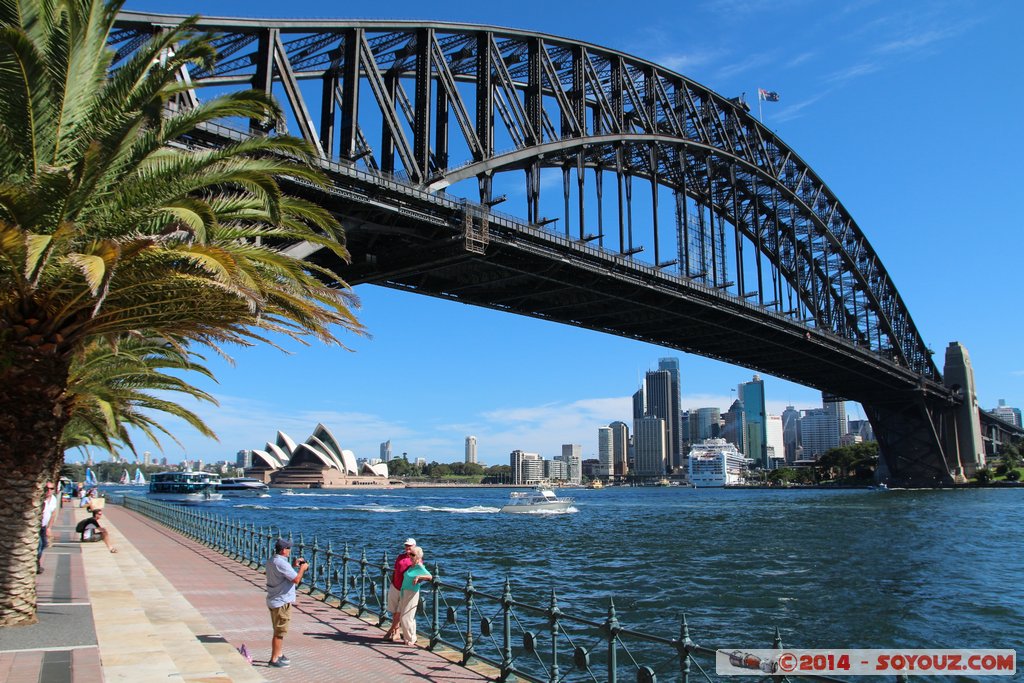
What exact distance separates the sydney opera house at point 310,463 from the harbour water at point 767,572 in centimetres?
12679

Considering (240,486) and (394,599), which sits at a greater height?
(394,599)

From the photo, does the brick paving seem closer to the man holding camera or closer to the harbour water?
the man holding camera

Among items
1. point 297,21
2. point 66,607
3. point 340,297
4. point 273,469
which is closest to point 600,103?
point 297,21

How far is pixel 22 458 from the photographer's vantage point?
1002 centimetres

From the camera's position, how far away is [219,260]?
29.7 ft

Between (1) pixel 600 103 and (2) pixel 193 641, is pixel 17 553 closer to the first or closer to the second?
(2) pixel 193 641

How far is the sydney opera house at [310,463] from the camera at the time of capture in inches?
7047

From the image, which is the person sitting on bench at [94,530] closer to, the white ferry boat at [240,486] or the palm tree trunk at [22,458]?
the palm tree trunk at [22,458]

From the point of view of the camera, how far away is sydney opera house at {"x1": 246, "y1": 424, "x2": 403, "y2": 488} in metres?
179

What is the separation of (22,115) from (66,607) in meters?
7.06

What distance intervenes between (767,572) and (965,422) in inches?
3969

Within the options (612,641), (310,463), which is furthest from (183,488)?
(612,641)

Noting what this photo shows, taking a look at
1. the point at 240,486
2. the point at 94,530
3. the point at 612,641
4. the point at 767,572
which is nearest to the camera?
the point at 612,641

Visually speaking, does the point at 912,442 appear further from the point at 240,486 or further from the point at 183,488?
the point at 240,486
